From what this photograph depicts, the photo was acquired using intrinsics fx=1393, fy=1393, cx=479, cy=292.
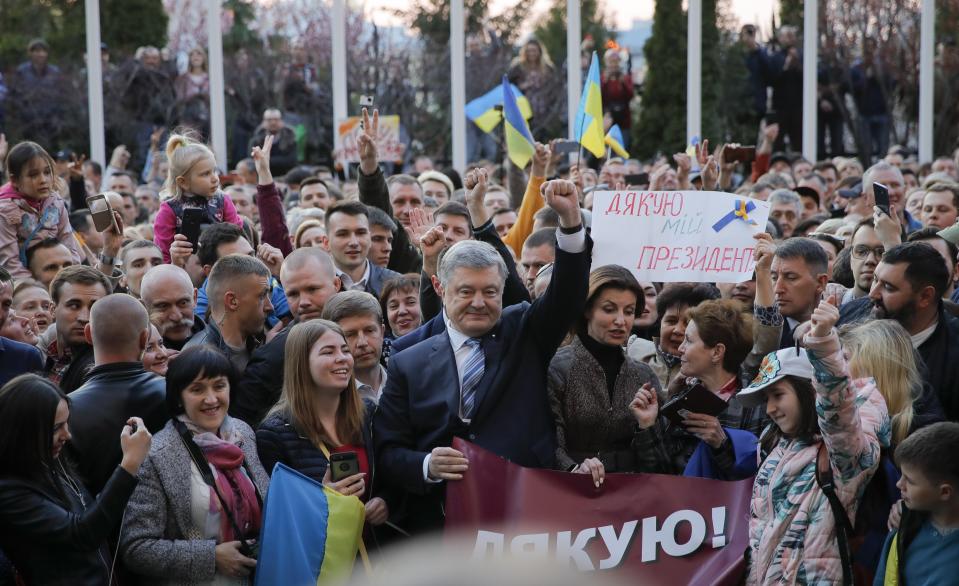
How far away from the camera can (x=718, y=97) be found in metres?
22.6

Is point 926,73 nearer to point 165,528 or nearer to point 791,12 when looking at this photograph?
point 791,12

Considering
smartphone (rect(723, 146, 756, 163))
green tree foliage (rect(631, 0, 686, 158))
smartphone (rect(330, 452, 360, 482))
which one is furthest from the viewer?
green tree foliage (rect(631, 0, 686, 158))

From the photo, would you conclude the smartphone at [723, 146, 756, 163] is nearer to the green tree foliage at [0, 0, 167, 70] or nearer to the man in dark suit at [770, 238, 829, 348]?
the man in dark suit at [770, 238, 829, 348]

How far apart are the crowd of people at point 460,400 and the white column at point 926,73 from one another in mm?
11753

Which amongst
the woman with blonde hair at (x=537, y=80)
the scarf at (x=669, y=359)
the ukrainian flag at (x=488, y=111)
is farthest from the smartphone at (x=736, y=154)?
the woman with blonde hair at (x=537, y=80)

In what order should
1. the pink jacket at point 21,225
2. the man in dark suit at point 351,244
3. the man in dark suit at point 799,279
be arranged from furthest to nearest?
the pink jacket at point 21,225 → the man in dark suit at point 351,244 → the man in dark suit at point 799,279

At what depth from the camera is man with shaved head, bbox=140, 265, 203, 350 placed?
6.85m

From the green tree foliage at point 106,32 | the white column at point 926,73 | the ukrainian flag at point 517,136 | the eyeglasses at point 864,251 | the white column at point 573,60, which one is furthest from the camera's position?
the green tree foliage at point 106,32

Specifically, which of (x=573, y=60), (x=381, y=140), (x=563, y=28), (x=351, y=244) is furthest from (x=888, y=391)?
(x=563, y=28)

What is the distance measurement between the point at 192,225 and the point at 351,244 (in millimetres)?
1111

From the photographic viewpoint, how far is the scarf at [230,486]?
5492mm

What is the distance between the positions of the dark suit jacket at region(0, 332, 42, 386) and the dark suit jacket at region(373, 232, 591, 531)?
1719 millimetres

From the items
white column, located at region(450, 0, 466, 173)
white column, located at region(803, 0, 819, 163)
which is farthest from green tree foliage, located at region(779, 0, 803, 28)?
white column, located at region(450, 0, 466, 173)

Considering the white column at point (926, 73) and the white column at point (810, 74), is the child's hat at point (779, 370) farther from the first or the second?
the white column at point (926, 73)
